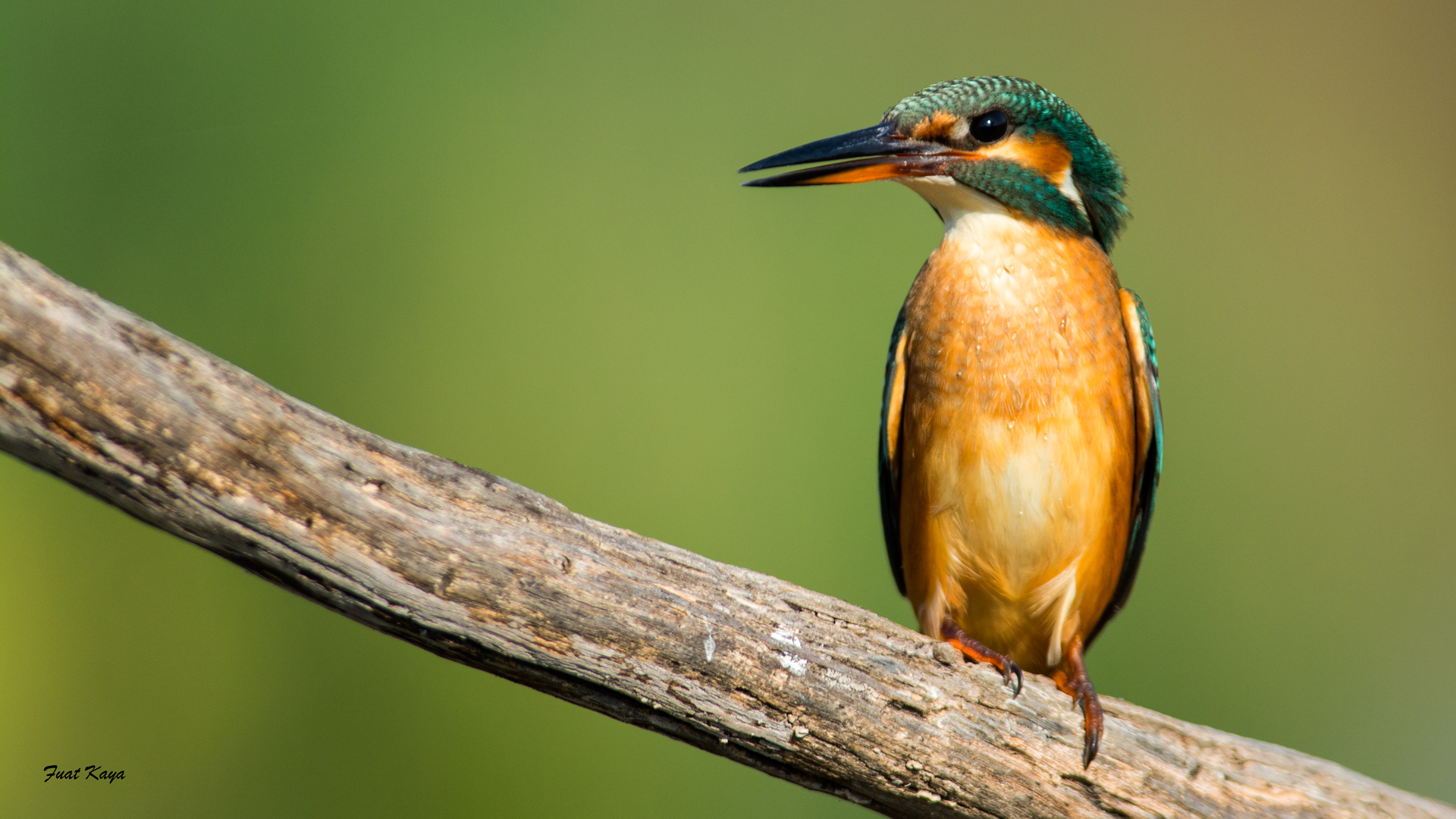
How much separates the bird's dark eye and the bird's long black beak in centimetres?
7

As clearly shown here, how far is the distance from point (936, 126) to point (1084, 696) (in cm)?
101

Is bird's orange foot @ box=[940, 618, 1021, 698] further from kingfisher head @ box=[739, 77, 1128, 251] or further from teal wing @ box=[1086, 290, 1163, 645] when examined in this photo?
kingfisher head @ box=[739, 77, 1128, 251]

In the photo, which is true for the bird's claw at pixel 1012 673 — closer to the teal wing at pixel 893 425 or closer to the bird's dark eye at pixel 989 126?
the teal wing at pixel 893 425

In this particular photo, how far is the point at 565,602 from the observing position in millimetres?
1255

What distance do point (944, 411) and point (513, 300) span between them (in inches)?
68.1

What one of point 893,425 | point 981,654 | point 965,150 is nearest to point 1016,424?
point 893,425

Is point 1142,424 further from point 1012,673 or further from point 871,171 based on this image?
point 871,171

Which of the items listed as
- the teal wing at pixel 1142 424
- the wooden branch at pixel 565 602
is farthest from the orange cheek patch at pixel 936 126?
the wooden branch at pixel 565 602

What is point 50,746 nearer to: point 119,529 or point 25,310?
point 119,529

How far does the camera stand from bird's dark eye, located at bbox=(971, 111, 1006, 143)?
178 cm

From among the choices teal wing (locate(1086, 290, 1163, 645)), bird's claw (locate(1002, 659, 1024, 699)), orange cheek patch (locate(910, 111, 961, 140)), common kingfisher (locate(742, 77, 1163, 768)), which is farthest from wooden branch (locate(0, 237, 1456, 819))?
orange cheek patch (locate(910, 111, 961, 140))

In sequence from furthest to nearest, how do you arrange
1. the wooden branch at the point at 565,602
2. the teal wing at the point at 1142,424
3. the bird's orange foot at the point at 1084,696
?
the teal wing at the point at 1142,424 → the bird's orange foot at the point at 1084,696 → the wooden branch at the point at 565,602

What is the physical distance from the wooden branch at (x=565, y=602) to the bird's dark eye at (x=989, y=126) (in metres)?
0.90

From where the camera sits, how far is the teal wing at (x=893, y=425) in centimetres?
191
